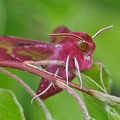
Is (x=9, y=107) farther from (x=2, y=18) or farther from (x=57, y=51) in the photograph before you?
(x=2, y=18)

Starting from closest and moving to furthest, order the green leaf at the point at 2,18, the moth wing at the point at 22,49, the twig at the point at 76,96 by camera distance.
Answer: the twig at the point at 76,96 < the moth wing at the point at 22,49 < the green leaf at the point at 2,18

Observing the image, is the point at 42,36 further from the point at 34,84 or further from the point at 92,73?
the point at 92,73

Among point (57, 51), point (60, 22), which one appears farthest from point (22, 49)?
point (60, 22)

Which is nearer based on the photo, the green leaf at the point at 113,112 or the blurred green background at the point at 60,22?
the green leaf at the point at 113,112

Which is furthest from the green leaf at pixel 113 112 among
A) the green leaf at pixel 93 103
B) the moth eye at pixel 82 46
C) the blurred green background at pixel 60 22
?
the blurred green background at pixel 60 22

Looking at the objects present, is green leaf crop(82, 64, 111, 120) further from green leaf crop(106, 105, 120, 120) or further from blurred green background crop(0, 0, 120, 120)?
blurred green background crop(0, 0, 120, 120)

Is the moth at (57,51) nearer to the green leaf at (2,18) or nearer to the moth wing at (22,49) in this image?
the moth wing at (22,49)

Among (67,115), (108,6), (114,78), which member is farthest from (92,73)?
(108,6)

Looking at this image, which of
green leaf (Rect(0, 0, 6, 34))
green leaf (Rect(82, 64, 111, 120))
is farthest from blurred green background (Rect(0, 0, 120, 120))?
green leaf (Rect(82, 64, 111, 120))

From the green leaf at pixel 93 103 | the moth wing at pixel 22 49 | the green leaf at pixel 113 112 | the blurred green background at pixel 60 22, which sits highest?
the blurred green background at pixel 60 22
